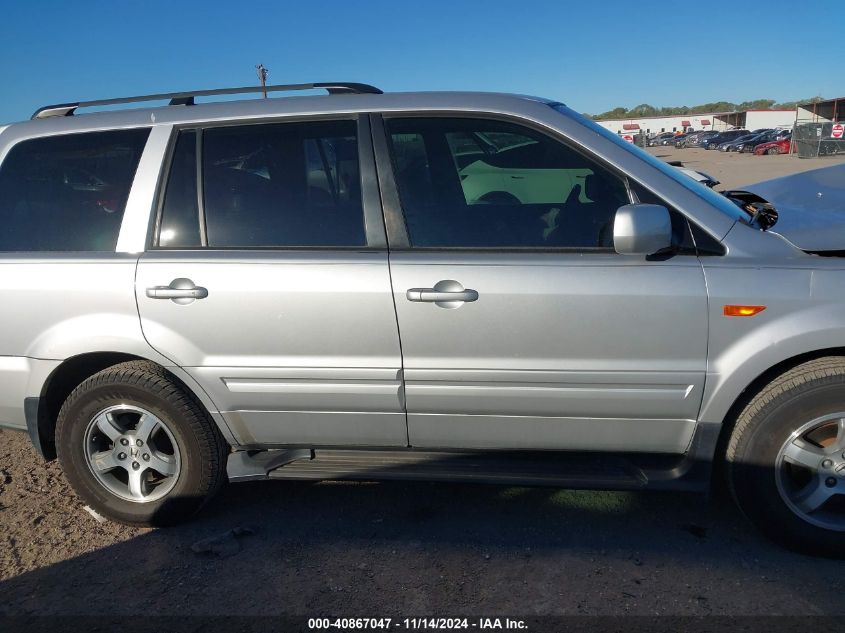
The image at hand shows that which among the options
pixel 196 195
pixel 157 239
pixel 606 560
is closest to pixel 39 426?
pixel 157 239

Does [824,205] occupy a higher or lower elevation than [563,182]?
lower

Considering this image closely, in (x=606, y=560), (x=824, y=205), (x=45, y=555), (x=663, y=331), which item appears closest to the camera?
(x=663, y=331)

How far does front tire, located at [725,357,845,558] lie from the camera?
98.0 inches

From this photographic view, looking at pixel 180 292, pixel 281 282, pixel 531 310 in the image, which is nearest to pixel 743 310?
pixel 531 310

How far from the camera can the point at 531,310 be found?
8.39 feet

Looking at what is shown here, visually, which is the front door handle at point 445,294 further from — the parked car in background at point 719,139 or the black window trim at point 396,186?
the parked car in background at point 719,139

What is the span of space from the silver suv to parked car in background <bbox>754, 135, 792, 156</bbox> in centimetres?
4483

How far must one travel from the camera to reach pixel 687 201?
2.57 meters

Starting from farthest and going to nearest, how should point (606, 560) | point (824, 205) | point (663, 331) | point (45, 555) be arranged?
point (824, 205) → point (45, 555) → point (606, 560) → point (663, 331)

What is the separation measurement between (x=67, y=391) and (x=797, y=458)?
3297 millimetres

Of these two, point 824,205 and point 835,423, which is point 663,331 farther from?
point 824,205

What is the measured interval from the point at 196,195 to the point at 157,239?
26 centimetres

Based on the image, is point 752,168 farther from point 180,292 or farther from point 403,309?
point 180,292

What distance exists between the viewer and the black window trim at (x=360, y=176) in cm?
272
